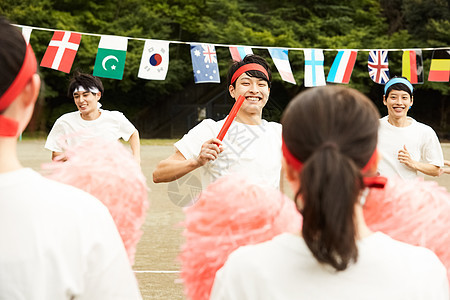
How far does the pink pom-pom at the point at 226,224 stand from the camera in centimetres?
153

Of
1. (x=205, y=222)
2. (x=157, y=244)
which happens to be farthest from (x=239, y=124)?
(x=157, y=244)

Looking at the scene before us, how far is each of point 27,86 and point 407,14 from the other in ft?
101

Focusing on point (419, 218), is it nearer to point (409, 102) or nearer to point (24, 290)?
point (24, 290)

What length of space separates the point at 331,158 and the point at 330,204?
9 centimetres

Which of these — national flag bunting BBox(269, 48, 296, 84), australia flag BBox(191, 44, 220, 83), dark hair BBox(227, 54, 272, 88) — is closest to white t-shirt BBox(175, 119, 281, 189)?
dark hair BBox(227, 54, 272, 88)

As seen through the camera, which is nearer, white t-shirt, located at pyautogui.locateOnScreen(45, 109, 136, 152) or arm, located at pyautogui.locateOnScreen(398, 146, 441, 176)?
arm, located at pyautogui.locateOnScreen(398, 146, 441, 176)

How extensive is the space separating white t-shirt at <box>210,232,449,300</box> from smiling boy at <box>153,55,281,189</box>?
1.65 metres

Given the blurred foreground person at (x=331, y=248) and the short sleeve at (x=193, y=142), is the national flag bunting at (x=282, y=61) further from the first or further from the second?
the blurred foreground person at (x=331, y=248)

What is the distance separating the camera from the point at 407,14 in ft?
97.8

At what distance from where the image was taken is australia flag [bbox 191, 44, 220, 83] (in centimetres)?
856

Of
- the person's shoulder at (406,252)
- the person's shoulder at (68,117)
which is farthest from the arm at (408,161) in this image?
the person's shoulder at (406,252)

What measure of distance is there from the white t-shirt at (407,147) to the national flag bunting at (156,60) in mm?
4646

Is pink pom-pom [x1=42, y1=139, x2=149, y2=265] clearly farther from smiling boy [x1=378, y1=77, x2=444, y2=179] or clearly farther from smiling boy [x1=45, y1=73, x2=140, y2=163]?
smiling boy [x1=45, y1=73, x2=140, y2=163]

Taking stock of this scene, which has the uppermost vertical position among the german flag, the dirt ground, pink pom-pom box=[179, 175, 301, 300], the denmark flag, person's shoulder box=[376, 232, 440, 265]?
person's shoulder box=[376, 232, 440, 265]
